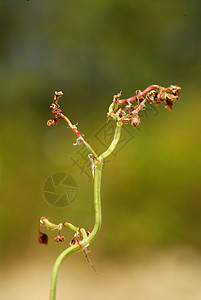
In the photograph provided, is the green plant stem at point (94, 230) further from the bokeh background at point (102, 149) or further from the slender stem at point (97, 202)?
the bokeh background at point (102, 149)

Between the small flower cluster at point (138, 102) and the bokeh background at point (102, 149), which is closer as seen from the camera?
the small flower cluster at point (138, 102)

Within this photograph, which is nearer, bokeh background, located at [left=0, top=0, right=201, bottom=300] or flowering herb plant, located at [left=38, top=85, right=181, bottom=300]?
flowering herb plant, located at [left=38, top=85, right=181, bottom=300]

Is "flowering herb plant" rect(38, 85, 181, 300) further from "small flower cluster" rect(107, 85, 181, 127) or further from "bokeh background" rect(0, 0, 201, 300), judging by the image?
"bokeh background" rect(0, 0, 201, 300)

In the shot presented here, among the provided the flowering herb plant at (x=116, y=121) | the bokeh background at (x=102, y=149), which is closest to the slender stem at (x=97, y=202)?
the flowering herb plant at (x=116, y=121)

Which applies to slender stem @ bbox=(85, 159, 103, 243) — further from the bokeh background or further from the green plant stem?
the bokeh background

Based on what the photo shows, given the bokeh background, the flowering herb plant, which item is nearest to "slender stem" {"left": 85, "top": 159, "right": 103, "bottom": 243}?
the flowering herb plant

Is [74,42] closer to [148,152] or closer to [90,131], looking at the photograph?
[90,131]

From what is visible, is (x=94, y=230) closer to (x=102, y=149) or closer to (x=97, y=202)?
(x=97, y=202)

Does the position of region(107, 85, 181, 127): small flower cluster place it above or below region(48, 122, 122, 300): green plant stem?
above

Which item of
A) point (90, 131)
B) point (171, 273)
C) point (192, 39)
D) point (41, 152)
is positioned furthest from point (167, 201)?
point (192, 39)
